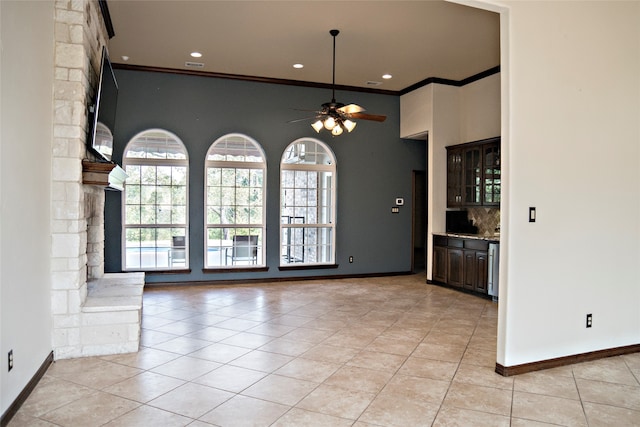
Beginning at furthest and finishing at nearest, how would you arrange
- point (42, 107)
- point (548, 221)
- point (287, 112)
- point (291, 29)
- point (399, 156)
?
point (399, 156) < point (287, 112) < point (291, 29) < point (548, 221) < point (42, 107)

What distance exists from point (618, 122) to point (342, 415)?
10.9 ft

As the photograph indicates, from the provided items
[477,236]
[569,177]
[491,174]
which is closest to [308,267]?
[477,236]

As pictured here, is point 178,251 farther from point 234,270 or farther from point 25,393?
point 25,393

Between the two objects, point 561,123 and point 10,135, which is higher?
point 561,123

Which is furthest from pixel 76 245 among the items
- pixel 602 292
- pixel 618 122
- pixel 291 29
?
pixel 618 122

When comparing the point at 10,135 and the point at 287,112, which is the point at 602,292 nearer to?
the point at 10,135

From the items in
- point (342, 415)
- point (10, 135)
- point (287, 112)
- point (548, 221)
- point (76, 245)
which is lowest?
point (342, 415)

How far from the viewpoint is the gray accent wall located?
22.2ft

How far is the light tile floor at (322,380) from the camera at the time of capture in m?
2.69

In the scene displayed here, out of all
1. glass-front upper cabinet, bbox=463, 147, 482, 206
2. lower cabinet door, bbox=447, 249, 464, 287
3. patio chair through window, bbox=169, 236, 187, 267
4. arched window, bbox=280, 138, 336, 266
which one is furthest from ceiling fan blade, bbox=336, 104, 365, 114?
patio chair through window, bbox=169, 236, 187, 267

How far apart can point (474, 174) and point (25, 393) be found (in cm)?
601

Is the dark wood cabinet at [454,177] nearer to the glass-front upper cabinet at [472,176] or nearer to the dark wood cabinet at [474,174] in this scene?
the dark wood cabinet at [474,174]

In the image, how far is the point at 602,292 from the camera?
372cm

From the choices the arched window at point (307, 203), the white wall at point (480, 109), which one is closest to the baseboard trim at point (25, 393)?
the arched window at point (307, 203)
